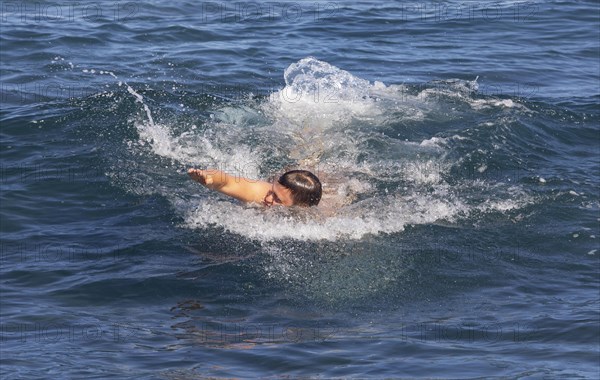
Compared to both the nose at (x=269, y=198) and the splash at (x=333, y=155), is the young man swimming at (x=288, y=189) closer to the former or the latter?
the nose at (x=269, y=198)

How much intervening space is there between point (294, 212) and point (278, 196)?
22cm

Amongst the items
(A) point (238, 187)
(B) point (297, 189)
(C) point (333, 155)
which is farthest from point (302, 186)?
(C) point (333, 155)

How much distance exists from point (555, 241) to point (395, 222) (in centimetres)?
156

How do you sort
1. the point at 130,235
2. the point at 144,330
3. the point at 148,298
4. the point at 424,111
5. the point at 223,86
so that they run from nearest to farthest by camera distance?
the point at 144,330
the point at 148,298
the point at 130,235
the point at 424,111
the point at 223,86

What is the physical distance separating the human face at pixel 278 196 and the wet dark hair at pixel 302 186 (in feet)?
0.12

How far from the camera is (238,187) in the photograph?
1028 cm

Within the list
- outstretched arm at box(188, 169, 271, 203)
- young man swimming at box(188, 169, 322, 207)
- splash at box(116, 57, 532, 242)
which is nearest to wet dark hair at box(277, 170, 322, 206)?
young man swimming at box(188, 169, 322, 207)

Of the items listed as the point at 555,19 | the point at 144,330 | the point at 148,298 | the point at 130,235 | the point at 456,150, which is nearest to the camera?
the point at 144,330

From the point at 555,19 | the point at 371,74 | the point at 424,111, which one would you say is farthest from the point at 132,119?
the point at 555,19

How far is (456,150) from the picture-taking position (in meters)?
12.7

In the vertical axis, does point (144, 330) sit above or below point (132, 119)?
below

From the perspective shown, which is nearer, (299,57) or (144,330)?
(144,330)

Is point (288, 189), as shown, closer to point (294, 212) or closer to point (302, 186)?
point (302, 186)

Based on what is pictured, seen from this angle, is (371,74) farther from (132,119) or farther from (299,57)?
(132,119)
